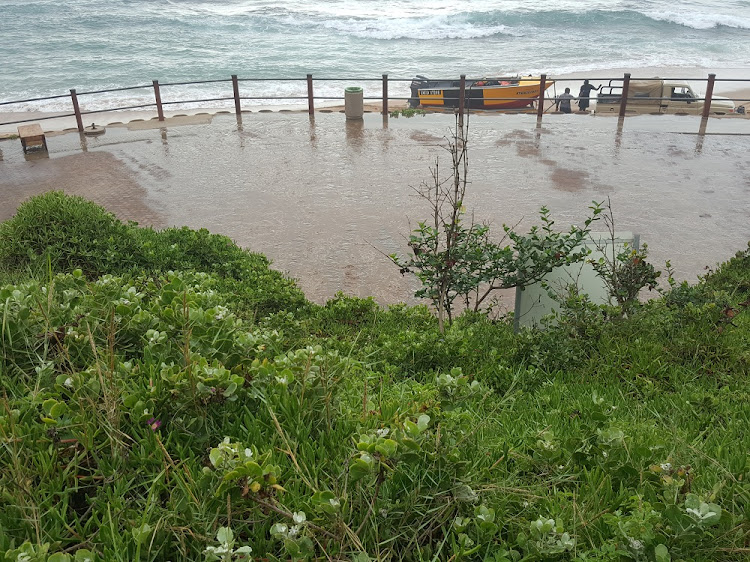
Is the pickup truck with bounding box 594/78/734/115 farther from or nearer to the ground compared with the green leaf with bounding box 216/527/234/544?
nearer to the ground

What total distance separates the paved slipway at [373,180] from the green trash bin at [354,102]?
0.87 feet

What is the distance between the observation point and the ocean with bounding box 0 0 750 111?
3844 centimetres

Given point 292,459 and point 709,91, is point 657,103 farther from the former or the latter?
point 292,459

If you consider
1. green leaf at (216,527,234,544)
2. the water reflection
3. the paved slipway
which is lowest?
the paved slipway

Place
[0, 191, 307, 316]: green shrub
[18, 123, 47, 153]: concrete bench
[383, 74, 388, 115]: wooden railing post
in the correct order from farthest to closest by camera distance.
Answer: [383, 74, 388, 115]: wooden railing post < [18, 123, 47, 153]: concrete bench < [0, 191, 307, 316]: green shrub

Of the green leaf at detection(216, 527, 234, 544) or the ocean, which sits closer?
the green leaf at detection(216, 527, 234, 544)

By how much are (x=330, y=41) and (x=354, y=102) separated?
35.0 meters

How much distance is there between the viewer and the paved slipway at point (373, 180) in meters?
9.52

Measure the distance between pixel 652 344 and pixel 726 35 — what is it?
51957 millimetres

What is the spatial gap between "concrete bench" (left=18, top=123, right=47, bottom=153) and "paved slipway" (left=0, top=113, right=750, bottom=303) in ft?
0.78

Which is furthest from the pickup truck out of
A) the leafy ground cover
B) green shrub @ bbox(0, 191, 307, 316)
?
the leafy ground cover

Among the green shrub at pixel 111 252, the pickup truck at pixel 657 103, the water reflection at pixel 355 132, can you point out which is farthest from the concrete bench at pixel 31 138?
the pickup truck at pixel 657 103

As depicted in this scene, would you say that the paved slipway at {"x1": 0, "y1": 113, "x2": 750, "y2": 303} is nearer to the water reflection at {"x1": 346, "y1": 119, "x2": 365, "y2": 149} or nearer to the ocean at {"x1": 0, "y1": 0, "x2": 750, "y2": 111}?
the water reflection at {"x1": 346, "y1": 119, "x2": 365, "y2": 149}

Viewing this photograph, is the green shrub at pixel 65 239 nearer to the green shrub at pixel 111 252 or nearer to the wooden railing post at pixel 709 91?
the green shrub at pixel 111 252
